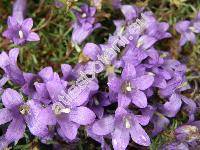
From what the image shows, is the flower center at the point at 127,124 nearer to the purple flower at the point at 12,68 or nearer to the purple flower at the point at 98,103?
the purple flower at the point at 98,103

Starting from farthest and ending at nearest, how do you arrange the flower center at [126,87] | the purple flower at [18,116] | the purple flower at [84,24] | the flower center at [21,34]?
1. the purple flower at [84,24]
2. the flower center at [21,34]
3. the flower center at [126,87]
4. the purple flower at [18,116]

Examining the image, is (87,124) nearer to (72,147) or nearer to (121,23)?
(72,147)

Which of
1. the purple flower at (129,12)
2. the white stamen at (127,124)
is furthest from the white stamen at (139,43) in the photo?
the white stamen at (127,124)

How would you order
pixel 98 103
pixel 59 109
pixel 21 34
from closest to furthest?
pixel 59 109
pixel 98 103
pixel 21 34

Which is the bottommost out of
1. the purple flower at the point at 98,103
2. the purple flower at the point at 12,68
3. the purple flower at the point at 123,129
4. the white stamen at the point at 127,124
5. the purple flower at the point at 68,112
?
the purple flower at the point at 123,129

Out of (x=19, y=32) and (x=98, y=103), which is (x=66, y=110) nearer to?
(x=98, y=103)

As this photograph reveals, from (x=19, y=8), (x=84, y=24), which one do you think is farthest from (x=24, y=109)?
(x=19, y=8)

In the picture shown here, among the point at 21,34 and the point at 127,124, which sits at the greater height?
the point at 21,34

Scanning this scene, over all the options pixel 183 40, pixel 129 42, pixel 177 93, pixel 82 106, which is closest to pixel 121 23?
pixel 129 42
